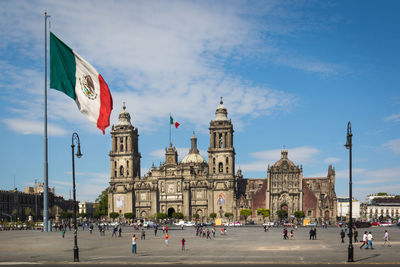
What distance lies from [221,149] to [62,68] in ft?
315

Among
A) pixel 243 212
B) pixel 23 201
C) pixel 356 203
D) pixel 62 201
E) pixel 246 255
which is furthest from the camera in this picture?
pixel 356 203

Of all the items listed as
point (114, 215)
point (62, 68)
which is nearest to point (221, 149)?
point (114, 215)

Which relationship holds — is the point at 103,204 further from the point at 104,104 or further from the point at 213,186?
the point at 104,104

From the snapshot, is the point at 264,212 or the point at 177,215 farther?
the point at 177,215

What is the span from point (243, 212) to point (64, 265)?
89.8 m

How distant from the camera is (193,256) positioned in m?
34.1

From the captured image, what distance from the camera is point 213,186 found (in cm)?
12456

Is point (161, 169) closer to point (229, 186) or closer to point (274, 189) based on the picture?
point (229, 186)

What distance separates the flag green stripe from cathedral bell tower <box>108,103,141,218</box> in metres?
102

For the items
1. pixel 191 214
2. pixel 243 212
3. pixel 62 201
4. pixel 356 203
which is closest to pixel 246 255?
pixel 243 212

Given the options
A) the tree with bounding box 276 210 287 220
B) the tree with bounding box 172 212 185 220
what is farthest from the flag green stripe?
the tree with bounding box 276 210 287 220

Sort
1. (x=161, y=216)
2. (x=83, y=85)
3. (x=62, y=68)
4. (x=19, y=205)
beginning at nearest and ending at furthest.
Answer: (x=83, y=85)
(x=62, y=68)
(x=161, y=216)
(x=19, y=205)

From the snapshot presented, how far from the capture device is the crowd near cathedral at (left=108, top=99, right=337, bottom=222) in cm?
12138

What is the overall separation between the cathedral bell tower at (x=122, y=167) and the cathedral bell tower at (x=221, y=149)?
21864 millimetres
